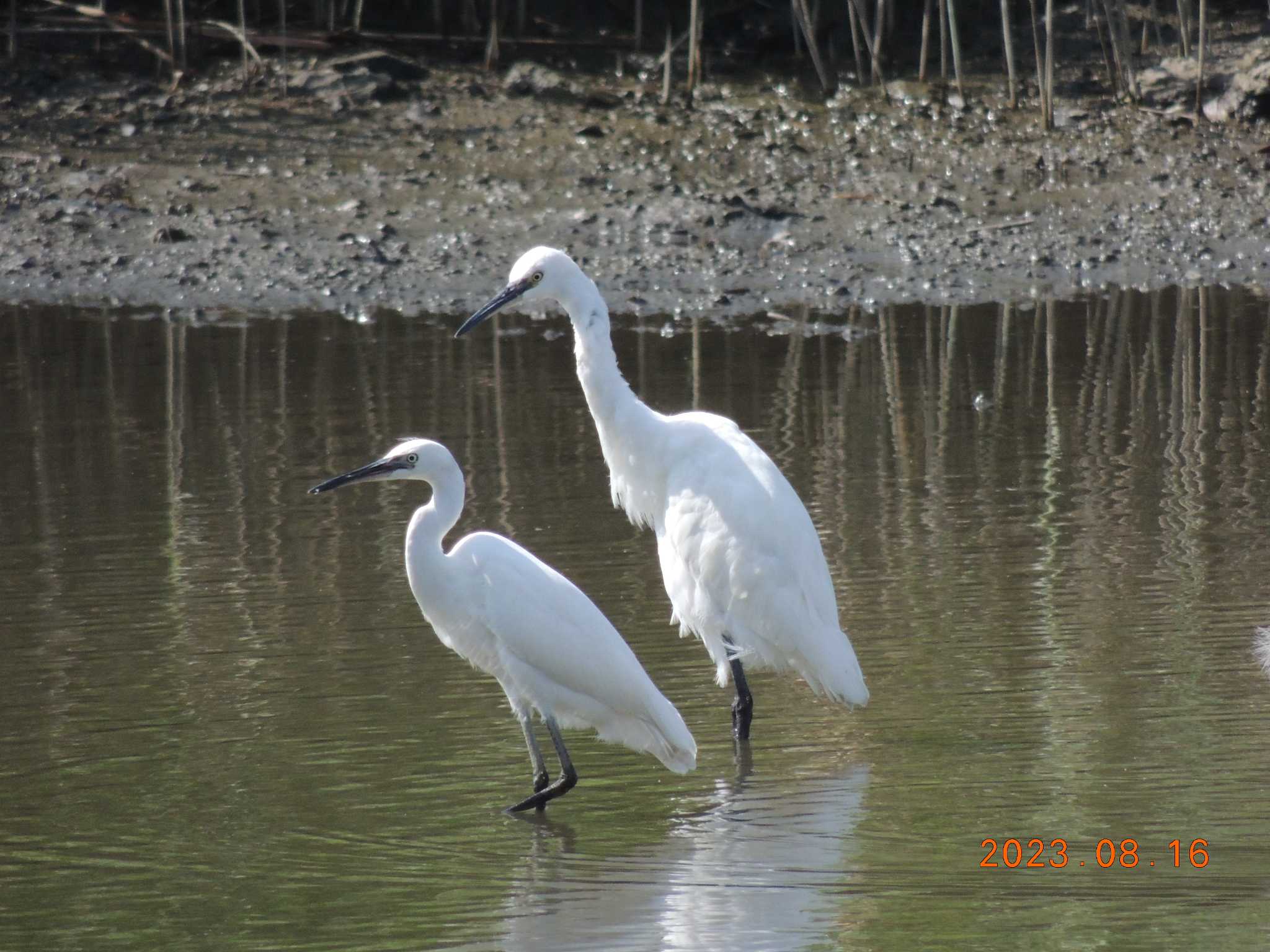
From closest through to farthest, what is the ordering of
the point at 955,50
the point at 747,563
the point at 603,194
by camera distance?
1. the point at 747,563
2. the point at 603,194
3. the point at 955,50

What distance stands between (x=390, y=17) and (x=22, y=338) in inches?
231

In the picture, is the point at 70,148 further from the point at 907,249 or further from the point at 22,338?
the point at 907,249

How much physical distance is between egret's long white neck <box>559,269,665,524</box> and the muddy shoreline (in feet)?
20.7

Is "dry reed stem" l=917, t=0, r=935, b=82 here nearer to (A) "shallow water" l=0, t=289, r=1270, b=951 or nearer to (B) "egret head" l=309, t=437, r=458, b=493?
(A) "shallow water" l=0, t=289, r=1270, b=951

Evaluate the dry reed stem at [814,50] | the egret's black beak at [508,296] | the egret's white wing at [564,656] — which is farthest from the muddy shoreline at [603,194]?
the egret's white wing at [564,656]

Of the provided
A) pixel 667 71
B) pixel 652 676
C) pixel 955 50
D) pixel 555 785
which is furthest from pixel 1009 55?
pixel 555 785

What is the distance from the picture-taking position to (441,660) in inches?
248

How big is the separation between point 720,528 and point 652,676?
62 cm

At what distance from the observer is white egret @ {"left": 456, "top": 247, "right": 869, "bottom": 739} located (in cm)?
584

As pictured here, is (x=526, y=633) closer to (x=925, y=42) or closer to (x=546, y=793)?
(x=546, y=793)

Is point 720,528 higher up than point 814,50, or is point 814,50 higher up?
point 814,50

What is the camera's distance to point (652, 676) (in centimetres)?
628

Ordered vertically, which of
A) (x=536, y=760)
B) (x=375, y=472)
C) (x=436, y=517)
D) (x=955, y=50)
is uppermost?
(x=955, y=50)

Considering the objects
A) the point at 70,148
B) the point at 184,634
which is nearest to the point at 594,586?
the point at 184,634
